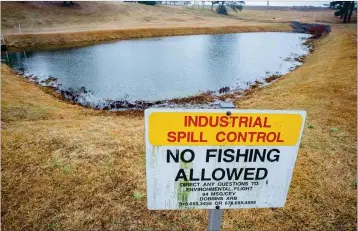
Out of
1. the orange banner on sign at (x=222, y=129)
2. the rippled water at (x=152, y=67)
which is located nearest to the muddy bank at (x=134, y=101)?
the rippled water at (x=152, y=67)

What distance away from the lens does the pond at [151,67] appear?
1738 cm

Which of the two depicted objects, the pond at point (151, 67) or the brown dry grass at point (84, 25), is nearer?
the pond at point (151, 67)

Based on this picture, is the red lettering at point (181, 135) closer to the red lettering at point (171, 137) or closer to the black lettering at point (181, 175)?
the red lettering at point (171, 137)

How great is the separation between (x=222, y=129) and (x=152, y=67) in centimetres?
2192

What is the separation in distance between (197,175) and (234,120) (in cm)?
48

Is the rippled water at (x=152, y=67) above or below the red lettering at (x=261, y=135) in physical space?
below

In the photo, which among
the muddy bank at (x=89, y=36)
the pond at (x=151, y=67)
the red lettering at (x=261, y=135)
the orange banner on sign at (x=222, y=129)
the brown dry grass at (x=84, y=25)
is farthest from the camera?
the brown dry grass at (x=84, y=25)

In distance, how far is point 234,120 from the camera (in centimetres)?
180

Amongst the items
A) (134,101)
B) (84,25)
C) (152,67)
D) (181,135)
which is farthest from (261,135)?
(84,25)

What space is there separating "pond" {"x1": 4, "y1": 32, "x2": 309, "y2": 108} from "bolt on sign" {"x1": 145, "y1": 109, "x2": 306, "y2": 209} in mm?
13504

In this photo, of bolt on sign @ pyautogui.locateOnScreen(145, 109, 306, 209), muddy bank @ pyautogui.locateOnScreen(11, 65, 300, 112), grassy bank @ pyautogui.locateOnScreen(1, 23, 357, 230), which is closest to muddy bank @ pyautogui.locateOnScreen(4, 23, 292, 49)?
muddy bank @ pyautogui.locateOnScreen(11, 65, 300, 112)

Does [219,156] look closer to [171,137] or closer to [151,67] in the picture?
[171,137]

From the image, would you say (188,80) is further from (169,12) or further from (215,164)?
(169,12)

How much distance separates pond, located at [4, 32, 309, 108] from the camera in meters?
17.4
